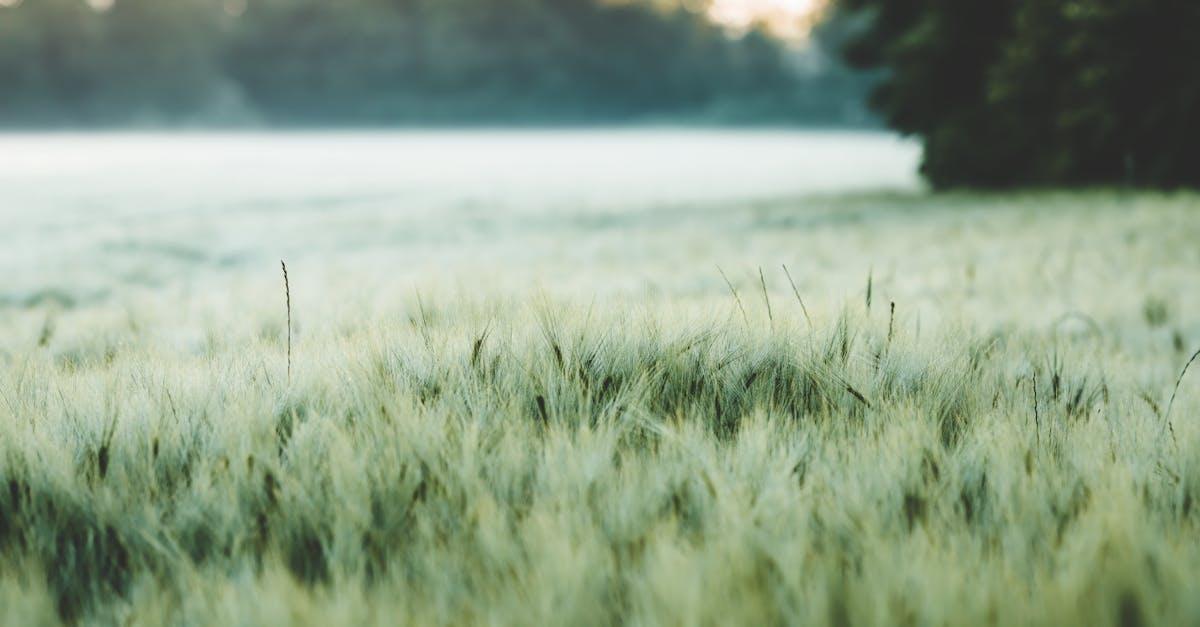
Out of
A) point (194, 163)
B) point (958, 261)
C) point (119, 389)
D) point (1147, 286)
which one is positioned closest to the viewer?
point (119, 389)

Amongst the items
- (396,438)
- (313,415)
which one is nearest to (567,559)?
(396,438)

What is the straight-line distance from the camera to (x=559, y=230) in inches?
A: 325

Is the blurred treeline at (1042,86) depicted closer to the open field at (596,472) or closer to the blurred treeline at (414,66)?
the open field at (596,472)

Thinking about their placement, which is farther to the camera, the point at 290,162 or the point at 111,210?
the point at 290,162

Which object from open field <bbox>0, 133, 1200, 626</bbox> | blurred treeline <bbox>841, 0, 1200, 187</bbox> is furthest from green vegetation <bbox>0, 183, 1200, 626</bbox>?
blurred treeline <bbox>841, 0, 1200, 187</bbox>

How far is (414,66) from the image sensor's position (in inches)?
2031

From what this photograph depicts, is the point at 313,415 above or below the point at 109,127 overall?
below

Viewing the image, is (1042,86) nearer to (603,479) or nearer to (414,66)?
(603,479)

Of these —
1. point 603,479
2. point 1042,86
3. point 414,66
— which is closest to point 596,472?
point 603,479

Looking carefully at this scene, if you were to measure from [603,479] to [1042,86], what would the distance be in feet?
31.5

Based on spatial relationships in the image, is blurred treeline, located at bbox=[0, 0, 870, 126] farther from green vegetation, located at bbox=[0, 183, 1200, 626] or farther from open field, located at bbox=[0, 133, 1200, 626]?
green vegetation, located at bbox=[0, 183, 1200, 626]

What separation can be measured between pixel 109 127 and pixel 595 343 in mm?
53370

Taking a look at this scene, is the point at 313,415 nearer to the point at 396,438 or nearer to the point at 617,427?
the point at 396,438

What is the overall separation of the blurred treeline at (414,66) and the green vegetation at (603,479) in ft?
158
